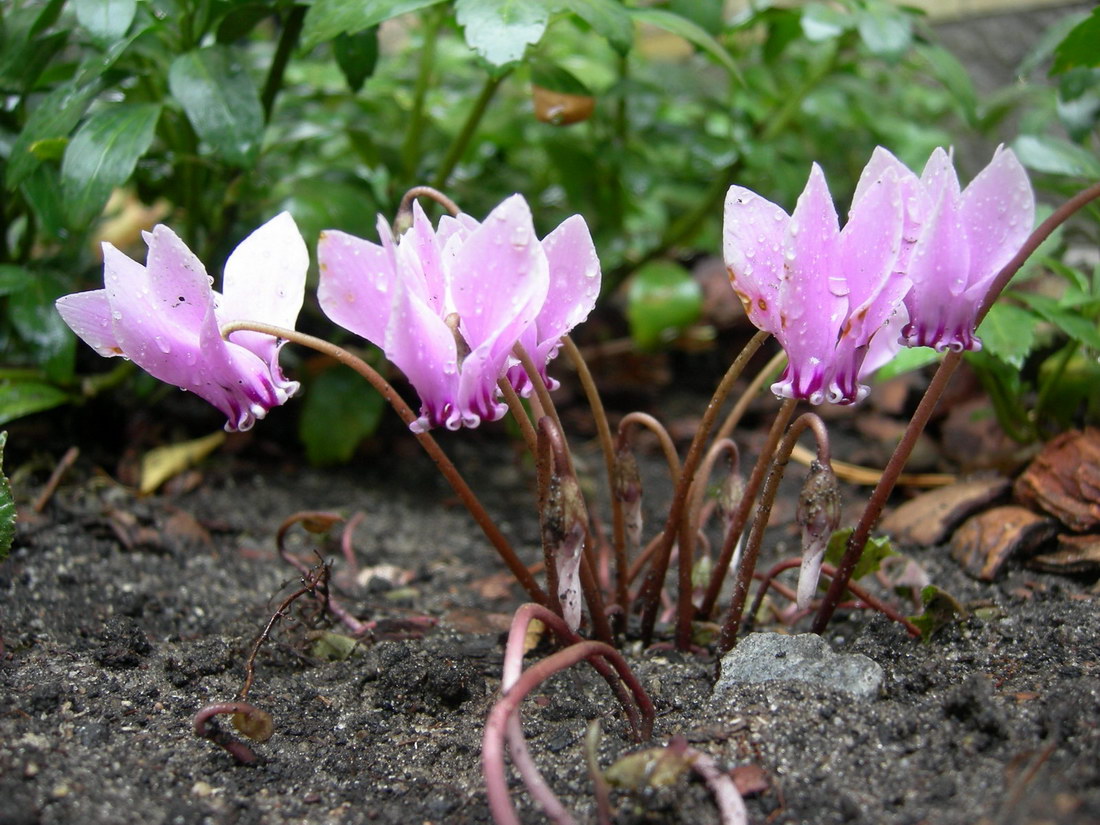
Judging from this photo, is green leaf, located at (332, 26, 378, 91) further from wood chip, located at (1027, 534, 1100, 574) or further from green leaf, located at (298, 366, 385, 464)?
wood chip, located at (1027, 534, 1100, 574)

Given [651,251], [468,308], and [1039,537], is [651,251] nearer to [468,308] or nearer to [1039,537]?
[1039,537]

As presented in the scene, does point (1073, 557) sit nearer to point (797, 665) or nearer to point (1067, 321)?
point (1067, 321)

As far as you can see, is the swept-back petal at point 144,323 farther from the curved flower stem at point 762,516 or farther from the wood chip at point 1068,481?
the wood chip at point 1068,481

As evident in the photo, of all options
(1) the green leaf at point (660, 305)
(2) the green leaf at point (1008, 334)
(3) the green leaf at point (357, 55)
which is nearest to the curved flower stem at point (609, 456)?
(2) the green leaf at point (1008, 334)

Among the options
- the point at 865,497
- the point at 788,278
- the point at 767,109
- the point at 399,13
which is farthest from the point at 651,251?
the point at 788,278

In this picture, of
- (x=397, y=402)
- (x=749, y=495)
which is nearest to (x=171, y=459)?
(x=397, y=402)
